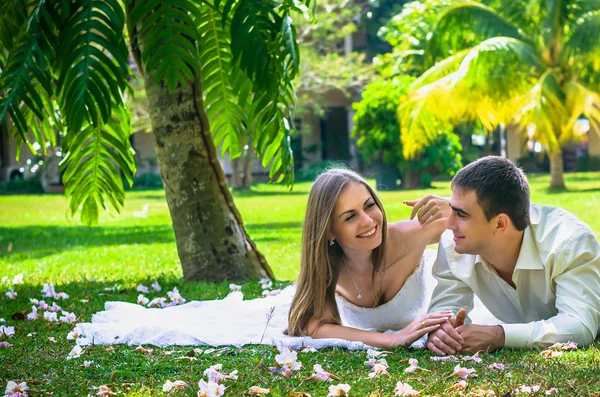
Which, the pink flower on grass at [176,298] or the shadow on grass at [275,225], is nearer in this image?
the pink flower on grass at [176,298]

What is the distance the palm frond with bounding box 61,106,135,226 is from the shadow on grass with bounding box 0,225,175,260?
354cm

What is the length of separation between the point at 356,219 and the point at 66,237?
1021cm

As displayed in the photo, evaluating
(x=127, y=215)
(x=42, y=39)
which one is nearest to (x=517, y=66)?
(x=127, y=215)

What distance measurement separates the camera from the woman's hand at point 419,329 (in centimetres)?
407

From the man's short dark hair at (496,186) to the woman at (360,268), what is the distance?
56 centimetres

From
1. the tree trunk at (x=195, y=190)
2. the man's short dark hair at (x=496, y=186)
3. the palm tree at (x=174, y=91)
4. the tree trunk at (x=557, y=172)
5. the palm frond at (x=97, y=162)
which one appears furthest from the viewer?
the tree trunk at (x=557, y=172)

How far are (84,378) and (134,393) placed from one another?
0.45 metres

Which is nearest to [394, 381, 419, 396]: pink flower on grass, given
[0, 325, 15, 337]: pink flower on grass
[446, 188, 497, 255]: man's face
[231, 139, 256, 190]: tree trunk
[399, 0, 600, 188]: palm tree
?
[446, 188, 497, 255]: man's face

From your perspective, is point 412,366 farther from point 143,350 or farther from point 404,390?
point 143,350

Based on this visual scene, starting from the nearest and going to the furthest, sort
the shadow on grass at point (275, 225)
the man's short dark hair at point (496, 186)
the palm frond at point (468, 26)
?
the man's short dark hair at point (496, 186)
the shadow on grass at point (275, 225)
the palm frond at point (468, 26)

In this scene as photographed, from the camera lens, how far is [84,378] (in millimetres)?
3893

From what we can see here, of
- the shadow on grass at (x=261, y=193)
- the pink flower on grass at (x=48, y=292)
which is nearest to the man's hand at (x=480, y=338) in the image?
the pink flower on grass at (x=48, y=292)

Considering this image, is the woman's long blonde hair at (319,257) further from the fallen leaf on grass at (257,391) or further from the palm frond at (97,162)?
the palm frond at (97,162)

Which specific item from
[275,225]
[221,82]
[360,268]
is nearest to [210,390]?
[360,268]
